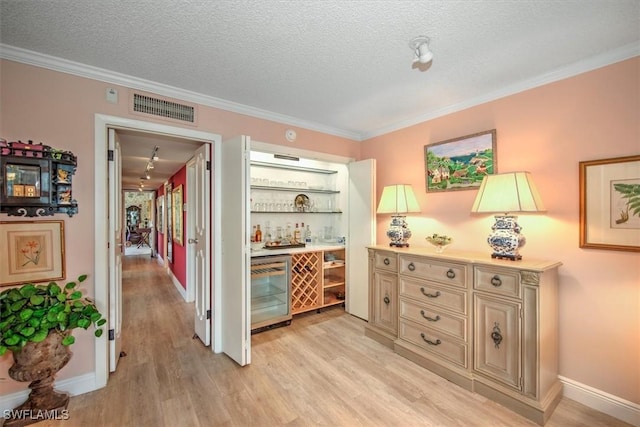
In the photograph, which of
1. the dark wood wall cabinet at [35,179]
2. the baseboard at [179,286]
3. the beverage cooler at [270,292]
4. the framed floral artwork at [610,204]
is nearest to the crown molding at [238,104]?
the dark wood wall cabinet at [35,179]

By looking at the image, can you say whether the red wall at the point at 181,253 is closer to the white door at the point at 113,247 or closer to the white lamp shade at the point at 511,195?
the white door at the point at 113,247

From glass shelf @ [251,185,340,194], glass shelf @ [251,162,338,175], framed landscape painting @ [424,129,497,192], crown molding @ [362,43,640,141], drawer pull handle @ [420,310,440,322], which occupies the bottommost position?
drawer pull handle @ [420,310,440,322]

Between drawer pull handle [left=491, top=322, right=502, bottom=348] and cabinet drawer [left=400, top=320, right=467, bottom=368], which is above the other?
drawer pull handle [left=491, top=322, right=502, bottom=348]

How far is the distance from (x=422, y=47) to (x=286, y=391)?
2.68 meters

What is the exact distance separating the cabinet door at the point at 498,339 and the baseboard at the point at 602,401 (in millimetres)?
527

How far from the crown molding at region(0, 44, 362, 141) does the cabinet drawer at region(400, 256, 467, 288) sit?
2.07 m

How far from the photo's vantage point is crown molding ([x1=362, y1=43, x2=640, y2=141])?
184 cm

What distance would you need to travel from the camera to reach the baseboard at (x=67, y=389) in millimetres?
1849

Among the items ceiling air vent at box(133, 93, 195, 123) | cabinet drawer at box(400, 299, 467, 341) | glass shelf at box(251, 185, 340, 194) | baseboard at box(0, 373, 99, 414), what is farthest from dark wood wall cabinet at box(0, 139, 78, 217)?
cabinet drawer at box(400, 299, 467, 341)

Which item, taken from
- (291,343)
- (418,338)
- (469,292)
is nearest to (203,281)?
(291,343)

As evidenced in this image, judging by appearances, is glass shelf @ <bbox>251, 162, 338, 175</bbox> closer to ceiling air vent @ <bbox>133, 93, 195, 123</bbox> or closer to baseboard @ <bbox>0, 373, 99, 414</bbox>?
ceiling air vent @ <bbox>133, 93, 195, 123</bbox>

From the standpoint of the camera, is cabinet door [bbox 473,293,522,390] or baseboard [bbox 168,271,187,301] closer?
cabinet door [bbox 473,293,522,390]

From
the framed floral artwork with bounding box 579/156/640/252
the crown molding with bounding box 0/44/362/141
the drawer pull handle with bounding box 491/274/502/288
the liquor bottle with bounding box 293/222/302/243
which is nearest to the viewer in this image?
the framed floral artwork with bounding box 579/156/640/252

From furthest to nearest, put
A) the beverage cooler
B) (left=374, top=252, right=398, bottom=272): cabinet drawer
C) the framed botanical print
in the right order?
the framed botanical print → the beverage cooler → (left=374, top=252, right=398, bottom=272): cabinet drawer
